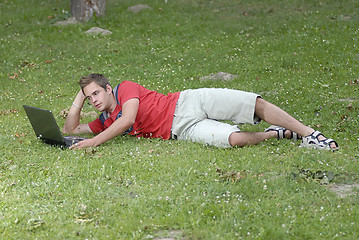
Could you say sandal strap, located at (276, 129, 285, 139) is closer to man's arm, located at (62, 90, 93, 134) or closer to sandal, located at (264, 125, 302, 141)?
sandal, located at (264, 125, 302, 141)

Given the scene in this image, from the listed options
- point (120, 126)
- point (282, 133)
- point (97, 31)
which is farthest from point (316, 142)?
point (97, 31)

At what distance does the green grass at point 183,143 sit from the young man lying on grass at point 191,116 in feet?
0.70

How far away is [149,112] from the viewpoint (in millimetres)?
7348

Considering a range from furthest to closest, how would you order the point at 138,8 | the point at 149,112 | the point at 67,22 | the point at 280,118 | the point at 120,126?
the point at 138,8 → the point at 67,22 → the point at 149,112 → the point at 120,126 → the point at 280,118

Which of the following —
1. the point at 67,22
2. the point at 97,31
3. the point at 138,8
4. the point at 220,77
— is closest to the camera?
the point at 220,77

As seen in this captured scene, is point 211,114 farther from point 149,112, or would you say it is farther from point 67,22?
point 67,22

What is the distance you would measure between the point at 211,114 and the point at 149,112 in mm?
1011

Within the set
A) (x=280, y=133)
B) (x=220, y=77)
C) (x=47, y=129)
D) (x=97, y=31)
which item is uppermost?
(x=97, y=31)

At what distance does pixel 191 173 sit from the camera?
5930mm

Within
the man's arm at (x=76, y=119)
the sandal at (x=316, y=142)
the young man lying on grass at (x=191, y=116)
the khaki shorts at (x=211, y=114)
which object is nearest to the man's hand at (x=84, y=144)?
the young man lying on grass at (x=191, y=116)

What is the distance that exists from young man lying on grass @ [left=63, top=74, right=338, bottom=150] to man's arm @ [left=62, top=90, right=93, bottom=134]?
0.44 metres

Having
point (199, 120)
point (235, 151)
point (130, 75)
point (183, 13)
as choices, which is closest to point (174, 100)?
point (199, 120)

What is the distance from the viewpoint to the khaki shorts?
680cm

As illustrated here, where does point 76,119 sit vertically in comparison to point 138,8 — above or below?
below
